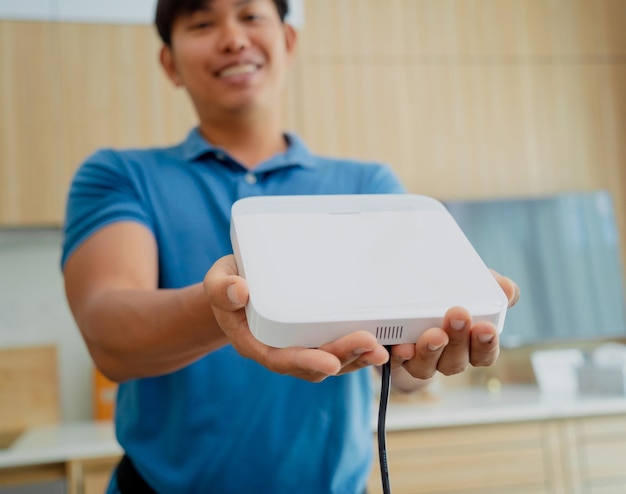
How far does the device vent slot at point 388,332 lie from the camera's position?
47 centimetres

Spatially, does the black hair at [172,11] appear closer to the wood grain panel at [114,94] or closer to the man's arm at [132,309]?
the man's arm at [132,309]

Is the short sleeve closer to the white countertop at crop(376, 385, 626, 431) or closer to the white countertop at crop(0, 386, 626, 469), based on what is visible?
the white countertop at crop(0, 386, 626, 469)

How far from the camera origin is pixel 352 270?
0.50 metres

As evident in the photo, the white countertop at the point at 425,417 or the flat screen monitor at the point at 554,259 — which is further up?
the flat screen monitor at the point at 554,259

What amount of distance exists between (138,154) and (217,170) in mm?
97

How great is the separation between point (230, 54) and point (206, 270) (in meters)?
0.25

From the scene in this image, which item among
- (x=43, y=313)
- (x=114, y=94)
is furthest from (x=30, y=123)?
(x=43, y=313)

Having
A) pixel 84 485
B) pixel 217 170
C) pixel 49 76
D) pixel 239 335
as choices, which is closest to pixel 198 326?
pixel 239 335

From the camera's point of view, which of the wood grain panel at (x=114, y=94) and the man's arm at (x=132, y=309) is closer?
the man's arm at (x=132, y=309)

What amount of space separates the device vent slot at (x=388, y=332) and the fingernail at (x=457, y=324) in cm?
3

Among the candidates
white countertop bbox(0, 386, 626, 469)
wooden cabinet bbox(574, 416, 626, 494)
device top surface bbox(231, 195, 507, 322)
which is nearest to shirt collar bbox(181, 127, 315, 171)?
device top surface bbox(231, 195, 507, 322)

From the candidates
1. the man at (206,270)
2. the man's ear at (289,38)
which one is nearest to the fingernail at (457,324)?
the man at (206,270)

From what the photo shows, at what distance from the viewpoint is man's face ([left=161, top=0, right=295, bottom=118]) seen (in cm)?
87

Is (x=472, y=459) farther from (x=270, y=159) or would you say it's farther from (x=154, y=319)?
(x=154, y=319)
